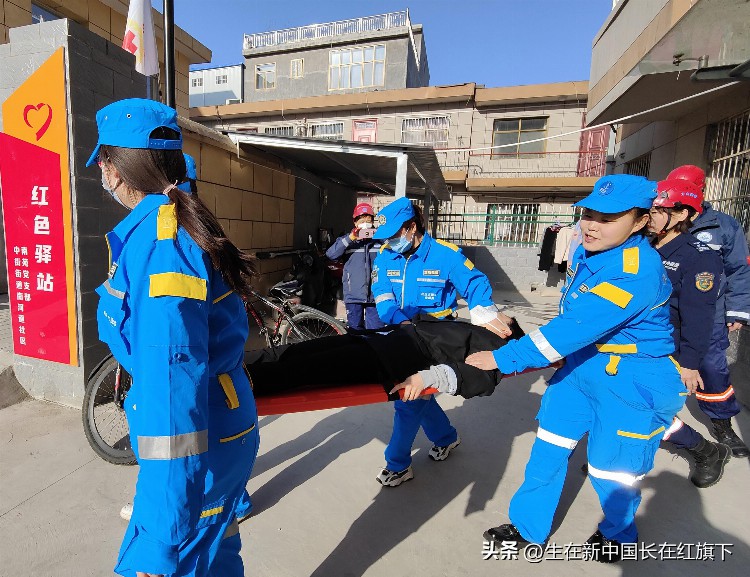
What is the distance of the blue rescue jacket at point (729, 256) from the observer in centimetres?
306

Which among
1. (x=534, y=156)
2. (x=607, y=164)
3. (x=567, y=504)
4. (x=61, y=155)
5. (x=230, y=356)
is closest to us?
(x=230, y=356)

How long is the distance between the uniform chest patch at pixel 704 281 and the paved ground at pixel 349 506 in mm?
1318

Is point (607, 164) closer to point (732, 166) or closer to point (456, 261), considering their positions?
point (732, 166)

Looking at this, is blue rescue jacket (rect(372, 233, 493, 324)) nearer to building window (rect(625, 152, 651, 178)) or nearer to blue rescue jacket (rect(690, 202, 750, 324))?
blue rescue jacket (rect(690, 202, 750, 324))

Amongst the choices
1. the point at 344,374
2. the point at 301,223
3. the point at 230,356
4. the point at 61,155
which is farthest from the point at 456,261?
the point at 301,223

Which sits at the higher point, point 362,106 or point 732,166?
point 362,106

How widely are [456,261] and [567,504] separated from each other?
1.61m

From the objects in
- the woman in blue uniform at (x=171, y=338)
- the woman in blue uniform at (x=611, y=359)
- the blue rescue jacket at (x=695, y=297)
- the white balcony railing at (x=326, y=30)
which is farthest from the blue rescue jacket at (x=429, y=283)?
the white balcony railing at (x=326, y=30)

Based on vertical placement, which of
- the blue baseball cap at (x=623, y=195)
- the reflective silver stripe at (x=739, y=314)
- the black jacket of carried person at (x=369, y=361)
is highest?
the blue baseball cap at (x=623, y=195)

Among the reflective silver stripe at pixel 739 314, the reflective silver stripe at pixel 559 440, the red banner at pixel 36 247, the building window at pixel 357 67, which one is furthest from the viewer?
the building window at pixel 357 67

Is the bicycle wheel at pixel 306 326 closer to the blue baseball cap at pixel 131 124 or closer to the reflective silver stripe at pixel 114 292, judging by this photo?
the reflective silver stripe at pixel 114 292

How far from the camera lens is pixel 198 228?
941 mm

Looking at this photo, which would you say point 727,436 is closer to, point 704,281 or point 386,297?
point 704,281

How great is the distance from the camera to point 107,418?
9.23 ft
